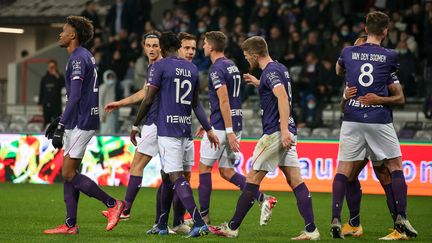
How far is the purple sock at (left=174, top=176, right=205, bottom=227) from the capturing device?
10906mm

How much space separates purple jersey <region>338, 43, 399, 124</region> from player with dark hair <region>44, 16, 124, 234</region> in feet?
9.28

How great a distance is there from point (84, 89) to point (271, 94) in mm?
2102

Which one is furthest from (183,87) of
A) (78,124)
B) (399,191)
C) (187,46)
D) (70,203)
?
(399,191)

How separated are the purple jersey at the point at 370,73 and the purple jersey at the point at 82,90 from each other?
283 centimetres

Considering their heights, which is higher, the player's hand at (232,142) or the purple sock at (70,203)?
the player's hand at (232,142)

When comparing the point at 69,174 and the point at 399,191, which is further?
the point at 69,174

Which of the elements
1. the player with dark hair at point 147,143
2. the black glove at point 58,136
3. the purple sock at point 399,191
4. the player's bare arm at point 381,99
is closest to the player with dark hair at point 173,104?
the black glove at point 58,136

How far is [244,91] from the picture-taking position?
78.9 ft

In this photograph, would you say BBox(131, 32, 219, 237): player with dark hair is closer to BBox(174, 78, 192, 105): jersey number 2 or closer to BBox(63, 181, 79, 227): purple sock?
BBox(174, 78, 192, 105): jersey number 2

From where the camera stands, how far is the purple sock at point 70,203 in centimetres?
1143

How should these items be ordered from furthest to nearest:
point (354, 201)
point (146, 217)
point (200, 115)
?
point (146, 217)
point (354, 201)
point (200, 115)

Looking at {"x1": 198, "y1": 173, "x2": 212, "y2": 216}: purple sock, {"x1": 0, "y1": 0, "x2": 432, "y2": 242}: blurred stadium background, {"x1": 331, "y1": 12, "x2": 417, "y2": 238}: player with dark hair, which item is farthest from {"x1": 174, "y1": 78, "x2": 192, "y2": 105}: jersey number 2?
{"x1": 198, "y1": 173, "x2": 212, "y2": 216}: purple sock

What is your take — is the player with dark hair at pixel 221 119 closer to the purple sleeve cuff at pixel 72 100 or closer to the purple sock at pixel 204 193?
the purple sock at pixel 204 193

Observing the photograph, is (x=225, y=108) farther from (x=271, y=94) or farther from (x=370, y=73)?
(x=370, y=73)
